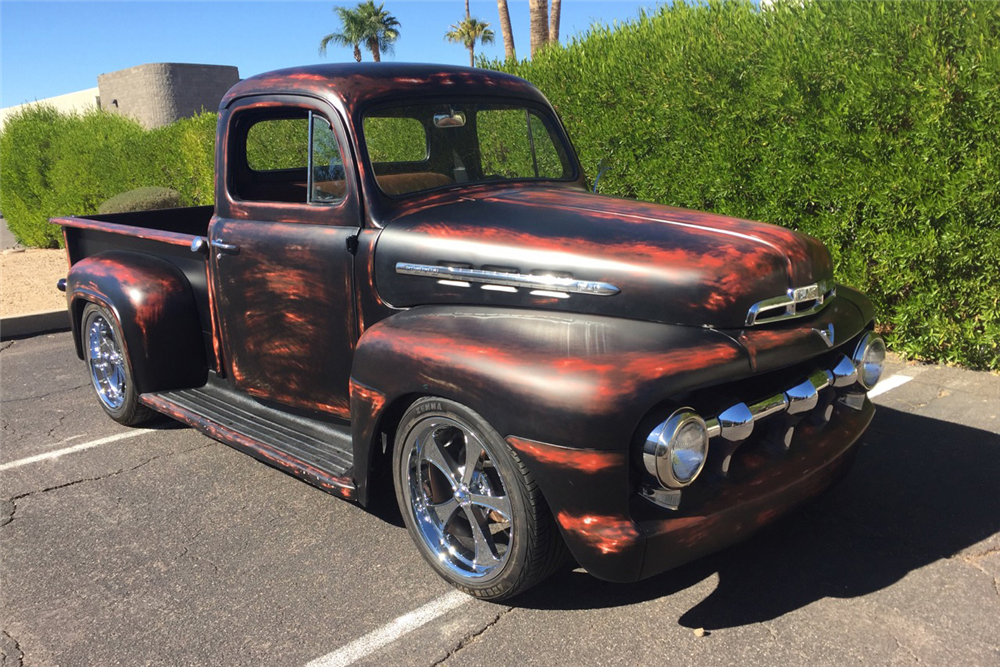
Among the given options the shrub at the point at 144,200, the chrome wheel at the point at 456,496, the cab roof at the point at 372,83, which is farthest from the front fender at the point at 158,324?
the shrub at the point at 144,200

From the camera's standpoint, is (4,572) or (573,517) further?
(4,572)

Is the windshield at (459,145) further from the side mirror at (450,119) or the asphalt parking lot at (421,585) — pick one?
the asphalt parking lot at (421,585)

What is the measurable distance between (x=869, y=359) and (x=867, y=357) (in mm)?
15

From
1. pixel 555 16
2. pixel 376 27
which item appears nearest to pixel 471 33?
pixel 376 27

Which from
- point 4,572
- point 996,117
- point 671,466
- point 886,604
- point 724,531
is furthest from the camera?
point 996,117

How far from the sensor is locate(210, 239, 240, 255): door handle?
13.4 feet

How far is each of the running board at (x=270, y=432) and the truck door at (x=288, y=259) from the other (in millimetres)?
101

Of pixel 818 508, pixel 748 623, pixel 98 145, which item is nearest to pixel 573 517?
pixel 748 623

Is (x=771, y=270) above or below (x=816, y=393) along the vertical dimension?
above

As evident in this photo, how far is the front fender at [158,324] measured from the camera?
14.9 feet

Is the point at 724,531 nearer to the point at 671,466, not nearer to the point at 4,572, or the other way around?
the point at 671,466

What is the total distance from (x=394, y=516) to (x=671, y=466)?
5.53 ft

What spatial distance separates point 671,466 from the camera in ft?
8.45

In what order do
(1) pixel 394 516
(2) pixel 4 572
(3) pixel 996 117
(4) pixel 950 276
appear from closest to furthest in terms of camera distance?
1. (2) pixel 4 572
2. (1) pixel 394 516
3. (3) pixel 996 117
4. (4) pixel 950 276
